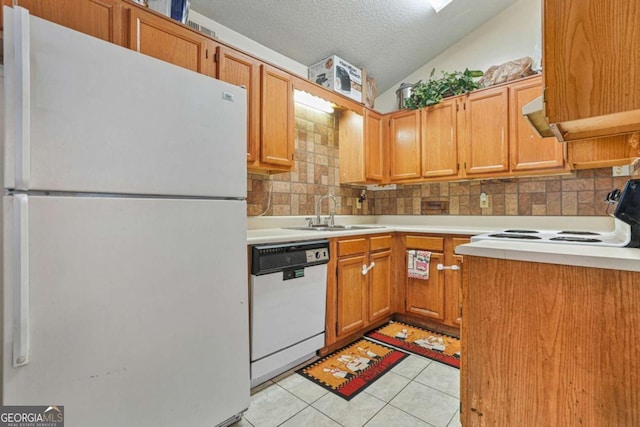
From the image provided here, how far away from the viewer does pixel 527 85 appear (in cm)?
236

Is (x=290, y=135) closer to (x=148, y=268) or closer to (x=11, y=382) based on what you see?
(x=148, y=268)

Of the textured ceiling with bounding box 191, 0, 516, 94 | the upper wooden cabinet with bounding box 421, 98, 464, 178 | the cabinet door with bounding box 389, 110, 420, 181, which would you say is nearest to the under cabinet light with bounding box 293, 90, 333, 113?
the textured ceiling with bounding box 191, 0, 516, 94

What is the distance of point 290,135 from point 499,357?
1863 millimetres

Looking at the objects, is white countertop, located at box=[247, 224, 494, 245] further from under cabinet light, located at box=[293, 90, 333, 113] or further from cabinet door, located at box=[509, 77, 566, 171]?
under cabinet light, located at box=[293, 90, 333, 113]

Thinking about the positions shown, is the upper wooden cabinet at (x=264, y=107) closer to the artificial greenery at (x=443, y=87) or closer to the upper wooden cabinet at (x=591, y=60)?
the artificial greenery at (x=443, y=87)

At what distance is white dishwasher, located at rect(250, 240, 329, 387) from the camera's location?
1643mm

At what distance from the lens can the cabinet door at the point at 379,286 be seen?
246 cm

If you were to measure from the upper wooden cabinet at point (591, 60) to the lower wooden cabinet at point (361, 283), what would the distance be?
4.99 ft

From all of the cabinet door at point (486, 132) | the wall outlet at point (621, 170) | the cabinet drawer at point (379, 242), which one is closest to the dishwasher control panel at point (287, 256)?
the cabinet drawer at point (379, 242)

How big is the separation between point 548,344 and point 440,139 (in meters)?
2.23

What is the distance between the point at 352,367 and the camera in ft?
6.31

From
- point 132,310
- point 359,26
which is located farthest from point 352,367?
point 359,26

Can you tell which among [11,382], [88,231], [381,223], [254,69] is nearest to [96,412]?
[11,382]

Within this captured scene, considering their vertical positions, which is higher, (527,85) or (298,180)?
(527,85)
